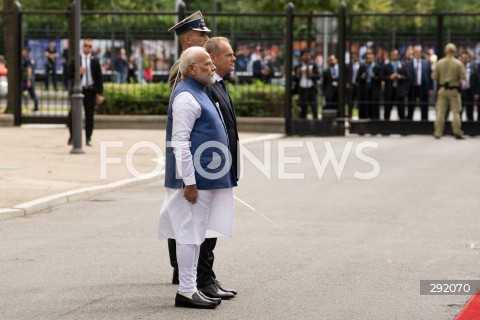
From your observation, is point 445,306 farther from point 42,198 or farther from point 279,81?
point 279,81

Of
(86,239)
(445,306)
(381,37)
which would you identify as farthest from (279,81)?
(445,306)

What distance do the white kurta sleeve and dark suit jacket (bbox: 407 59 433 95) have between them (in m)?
19.9

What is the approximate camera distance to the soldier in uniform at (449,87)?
85.1 feet

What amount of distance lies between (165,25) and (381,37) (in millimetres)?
4947

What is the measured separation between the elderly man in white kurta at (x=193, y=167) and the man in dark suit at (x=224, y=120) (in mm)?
276

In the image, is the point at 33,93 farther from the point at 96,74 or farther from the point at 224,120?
the point at 224,120

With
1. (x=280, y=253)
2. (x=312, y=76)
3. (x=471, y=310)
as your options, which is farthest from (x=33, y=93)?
(x=471, y=310)

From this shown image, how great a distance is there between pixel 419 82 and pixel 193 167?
20217mm

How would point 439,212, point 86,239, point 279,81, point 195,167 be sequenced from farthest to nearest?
1. point 279,81
2. point 439,212
3. point 86,239
4. point 195,167

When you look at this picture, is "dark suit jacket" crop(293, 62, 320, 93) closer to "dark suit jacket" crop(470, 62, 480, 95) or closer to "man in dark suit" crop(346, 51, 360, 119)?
"man in dark suit" crop(346, 51, 360, 119)

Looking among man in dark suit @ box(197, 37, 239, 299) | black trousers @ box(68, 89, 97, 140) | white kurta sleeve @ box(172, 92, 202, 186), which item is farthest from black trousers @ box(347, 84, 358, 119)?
white kurta sleeve @ box(172, 92, 202, 186)

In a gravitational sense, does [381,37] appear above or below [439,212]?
above

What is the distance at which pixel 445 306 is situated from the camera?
823 centimetres

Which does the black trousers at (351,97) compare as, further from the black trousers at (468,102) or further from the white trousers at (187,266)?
the white trousers at (187,266)
